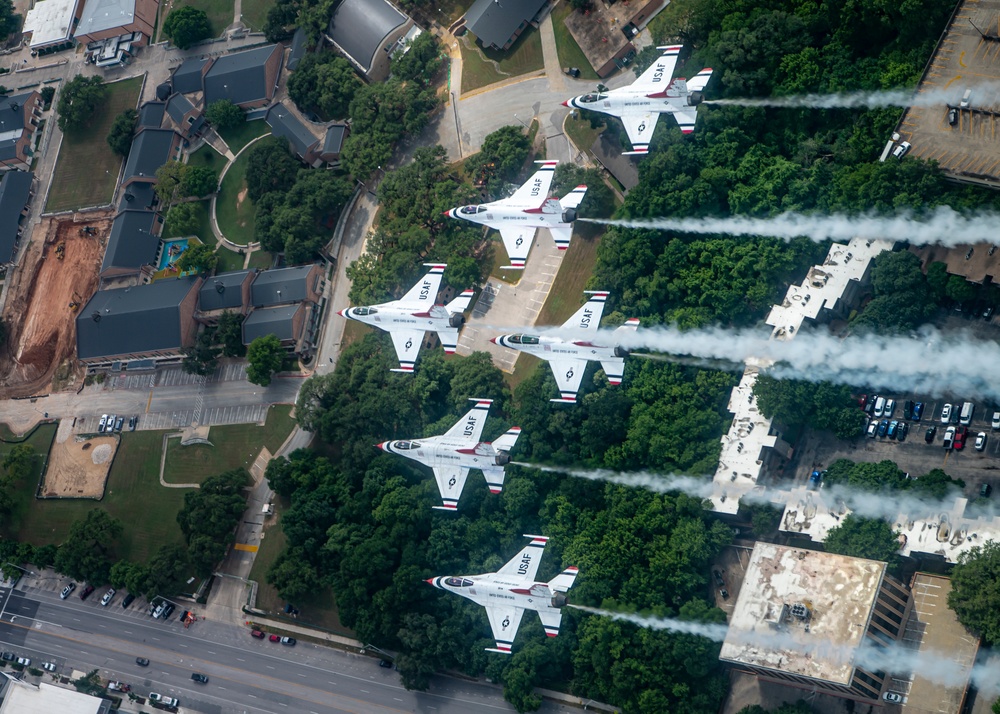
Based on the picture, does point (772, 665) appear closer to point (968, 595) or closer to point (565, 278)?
point (968, 595)

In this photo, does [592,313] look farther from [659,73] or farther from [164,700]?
[164,700]

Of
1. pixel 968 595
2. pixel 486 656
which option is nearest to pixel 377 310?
pixel 486 656

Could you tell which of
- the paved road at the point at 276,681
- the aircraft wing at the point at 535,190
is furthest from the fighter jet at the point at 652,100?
the paved road at the point at 276,681

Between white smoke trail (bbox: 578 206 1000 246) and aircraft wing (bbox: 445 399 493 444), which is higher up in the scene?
white smoke trail (bbox: 578 206 1000 246)

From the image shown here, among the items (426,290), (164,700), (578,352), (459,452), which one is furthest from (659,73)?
(164,700)

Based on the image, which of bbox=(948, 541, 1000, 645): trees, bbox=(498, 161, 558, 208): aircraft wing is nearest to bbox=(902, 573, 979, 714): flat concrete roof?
bbox=(948, 541, 1000, 645): trees

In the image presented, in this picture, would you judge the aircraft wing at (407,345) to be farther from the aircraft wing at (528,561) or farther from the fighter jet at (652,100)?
the fighter jet at (652,100)

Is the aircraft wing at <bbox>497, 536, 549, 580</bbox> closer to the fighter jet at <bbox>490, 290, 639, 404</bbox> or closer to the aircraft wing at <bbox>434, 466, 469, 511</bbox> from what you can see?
the aircraft wing at <bbox>434, 466, 469, 511</bbox>
